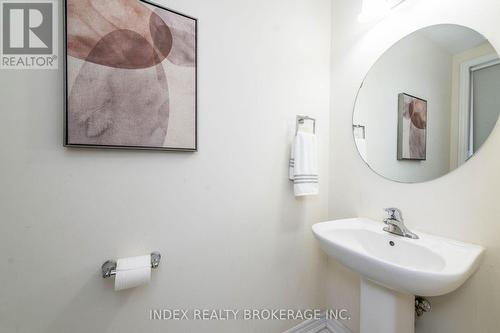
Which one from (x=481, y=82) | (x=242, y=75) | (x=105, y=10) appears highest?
(x=105, y=10)

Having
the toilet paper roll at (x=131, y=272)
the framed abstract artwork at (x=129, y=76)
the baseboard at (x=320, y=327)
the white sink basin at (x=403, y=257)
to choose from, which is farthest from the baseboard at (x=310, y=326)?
the framed abstract artwork at (x=129, y=76)

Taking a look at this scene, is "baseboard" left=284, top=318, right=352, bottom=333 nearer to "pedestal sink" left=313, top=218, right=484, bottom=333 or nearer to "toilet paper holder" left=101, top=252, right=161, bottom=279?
"pedestal sink" left=313, top=218, right=484, bottom=333

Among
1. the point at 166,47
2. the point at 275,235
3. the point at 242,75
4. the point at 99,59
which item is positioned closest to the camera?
the point at 99,59

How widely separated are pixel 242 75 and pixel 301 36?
0.55 metres

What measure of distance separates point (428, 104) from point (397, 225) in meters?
0.63

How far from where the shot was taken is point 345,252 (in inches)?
32.1

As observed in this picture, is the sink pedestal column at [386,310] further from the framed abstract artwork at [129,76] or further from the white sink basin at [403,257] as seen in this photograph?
the framed abstract artwork at [129,76]

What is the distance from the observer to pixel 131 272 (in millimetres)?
770

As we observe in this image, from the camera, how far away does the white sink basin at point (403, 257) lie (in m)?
0.63

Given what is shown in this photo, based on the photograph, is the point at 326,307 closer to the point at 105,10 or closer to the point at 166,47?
the point at 166,47

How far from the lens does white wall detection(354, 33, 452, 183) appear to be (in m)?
0.93

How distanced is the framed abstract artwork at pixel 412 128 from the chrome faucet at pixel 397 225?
1.01 ft

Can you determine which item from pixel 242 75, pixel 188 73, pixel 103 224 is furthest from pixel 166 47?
pixel 103 224

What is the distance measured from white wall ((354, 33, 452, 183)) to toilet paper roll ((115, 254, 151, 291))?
4.22ft
